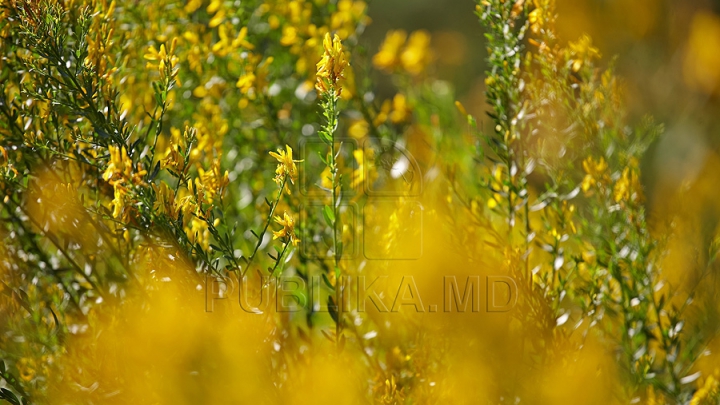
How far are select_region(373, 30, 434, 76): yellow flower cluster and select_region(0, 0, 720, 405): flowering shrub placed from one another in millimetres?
571

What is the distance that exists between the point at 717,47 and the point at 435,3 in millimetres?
4957

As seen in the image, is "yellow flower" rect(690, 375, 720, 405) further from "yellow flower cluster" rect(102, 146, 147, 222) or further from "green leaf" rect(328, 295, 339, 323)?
"yellow flower cluster" rect(102, 146, 147, 222)

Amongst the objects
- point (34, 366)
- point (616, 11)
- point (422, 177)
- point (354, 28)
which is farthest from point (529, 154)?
point (616, 11)

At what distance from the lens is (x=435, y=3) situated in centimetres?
755

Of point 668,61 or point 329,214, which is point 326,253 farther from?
point 668,61

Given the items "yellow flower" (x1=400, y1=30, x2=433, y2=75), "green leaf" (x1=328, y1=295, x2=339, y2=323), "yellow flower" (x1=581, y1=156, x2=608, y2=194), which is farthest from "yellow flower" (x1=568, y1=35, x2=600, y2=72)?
"yellow flower" (x1=400, y1=30, x2=433, y2=75)

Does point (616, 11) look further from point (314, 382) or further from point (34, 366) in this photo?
point (34, 366)

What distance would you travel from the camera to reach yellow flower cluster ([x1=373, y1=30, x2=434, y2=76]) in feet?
7.11

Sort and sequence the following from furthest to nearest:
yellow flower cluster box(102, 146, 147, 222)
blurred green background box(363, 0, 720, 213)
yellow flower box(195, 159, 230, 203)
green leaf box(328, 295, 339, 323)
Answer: blurred green background box(363, 0, 720, 213) → green leaf box(328, 295, 339, 323) → yellow flower box(195, 159, 230, 203) → yellow flower cluster box(102, 146, 147, 222)

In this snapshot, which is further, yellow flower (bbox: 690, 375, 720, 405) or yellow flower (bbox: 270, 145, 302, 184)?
yellow flower (bbox: 690, 375, 720, 405)

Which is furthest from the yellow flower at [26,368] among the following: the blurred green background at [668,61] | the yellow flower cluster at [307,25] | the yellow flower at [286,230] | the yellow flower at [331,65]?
the blurred green background at [668,61]

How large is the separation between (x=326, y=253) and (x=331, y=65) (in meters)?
0.60

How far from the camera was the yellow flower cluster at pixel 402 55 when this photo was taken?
2168 millimetres

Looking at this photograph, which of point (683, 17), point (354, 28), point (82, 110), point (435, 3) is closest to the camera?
point (82, 110)
